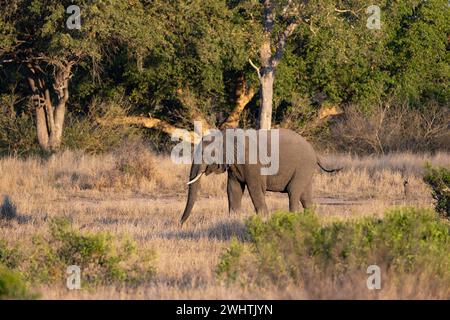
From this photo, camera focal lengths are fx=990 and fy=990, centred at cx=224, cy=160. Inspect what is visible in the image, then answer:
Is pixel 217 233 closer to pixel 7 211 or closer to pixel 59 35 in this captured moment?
pixel 7 211

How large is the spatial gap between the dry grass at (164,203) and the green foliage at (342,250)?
444mm

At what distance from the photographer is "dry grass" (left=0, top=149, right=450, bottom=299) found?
31.7 feet

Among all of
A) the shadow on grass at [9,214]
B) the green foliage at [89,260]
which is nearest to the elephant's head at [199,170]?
the shadow on grass at [9,214]

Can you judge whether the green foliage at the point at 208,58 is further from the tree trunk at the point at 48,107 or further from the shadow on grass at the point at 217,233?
the shadow on grass at the point at 217,233

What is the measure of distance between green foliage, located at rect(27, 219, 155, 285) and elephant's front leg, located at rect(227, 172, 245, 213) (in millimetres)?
5293

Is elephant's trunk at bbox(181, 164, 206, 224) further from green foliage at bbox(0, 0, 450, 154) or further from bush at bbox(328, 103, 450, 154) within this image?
bush at bbox(328, 103, 450, 154)

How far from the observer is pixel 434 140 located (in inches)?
1225

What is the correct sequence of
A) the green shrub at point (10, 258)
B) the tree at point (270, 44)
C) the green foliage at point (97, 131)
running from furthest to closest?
the tree at point (270, 44)
the green foliage at point (97, 131)
the green shrub at point (10, 258)

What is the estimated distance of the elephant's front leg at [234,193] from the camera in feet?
53.5

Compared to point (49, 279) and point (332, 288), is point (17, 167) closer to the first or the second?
point (49, 279)

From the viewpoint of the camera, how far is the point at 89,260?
10695mm

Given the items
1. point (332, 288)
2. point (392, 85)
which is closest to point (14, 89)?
point (392, 85)

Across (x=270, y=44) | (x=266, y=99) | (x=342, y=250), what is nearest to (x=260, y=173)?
(x=342, y=250)

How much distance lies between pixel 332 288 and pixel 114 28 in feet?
59.9
